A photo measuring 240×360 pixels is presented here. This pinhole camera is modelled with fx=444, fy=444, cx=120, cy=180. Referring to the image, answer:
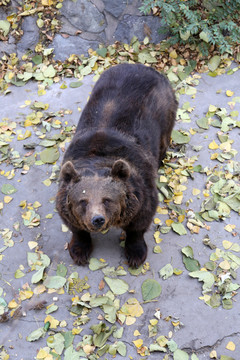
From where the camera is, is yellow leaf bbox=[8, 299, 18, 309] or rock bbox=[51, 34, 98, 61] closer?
yellow leaf bbox=[8, 299, 18, 309]

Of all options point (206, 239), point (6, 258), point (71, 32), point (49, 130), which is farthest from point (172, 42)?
point (6, 258)

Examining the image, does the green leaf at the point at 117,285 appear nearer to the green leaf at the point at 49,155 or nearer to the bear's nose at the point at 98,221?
the bear's nose at the point at 98,221

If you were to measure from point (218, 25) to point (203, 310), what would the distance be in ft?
15.0

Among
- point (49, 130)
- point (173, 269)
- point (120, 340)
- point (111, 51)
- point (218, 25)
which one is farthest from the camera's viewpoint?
point (111, 51)

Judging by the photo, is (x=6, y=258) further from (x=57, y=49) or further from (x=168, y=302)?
(x=57, y=49)

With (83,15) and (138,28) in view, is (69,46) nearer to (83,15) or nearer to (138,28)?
(83,15)

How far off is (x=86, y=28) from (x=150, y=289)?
4861 mm

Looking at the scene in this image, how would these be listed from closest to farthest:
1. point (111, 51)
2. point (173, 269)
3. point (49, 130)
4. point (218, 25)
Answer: point (173, 269) → point (49, 130) → point (218, 25) → point (111, 51)

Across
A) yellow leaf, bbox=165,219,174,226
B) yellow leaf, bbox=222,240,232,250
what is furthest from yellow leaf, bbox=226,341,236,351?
yellow leaf, bbox=165,219,174,226

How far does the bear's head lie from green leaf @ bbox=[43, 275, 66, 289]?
84 cm

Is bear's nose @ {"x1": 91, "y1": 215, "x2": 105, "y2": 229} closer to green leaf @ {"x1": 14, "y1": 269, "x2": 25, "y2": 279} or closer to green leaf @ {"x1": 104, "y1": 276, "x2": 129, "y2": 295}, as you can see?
green leaf @ {"x1": 104, "y1": 276, "x2": 129, "y2": 295}

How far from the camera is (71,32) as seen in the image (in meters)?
7.65

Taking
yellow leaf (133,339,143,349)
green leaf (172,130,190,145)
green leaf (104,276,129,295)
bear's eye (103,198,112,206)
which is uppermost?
bear's eye (103,198,112,206)

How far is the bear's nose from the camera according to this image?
152 inches
